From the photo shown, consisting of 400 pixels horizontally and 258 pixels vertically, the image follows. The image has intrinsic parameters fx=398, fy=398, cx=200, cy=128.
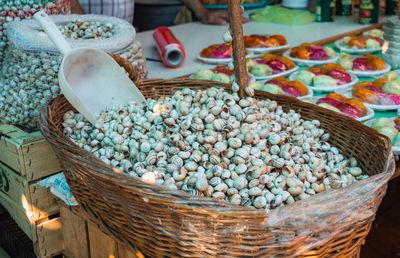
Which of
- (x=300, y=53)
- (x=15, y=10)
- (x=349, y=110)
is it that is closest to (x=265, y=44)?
(x=300, y=53)

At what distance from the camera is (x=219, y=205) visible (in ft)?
2.15

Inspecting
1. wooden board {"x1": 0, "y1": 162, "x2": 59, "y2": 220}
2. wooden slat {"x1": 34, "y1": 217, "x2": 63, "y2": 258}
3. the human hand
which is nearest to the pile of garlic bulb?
wooden board {"x1": 0, "y1": 162, "x2": 59, "y2": 220}

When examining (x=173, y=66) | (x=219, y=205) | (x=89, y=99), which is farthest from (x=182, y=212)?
(x=173, y=66)

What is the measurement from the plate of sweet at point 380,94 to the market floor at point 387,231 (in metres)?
0.61

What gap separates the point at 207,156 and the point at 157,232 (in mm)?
208

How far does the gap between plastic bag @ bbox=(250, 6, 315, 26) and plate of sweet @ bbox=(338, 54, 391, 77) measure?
3.02 ft

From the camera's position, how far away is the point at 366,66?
5.99ft

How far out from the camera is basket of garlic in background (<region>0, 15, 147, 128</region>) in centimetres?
120

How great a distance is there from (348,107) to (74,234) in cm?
98

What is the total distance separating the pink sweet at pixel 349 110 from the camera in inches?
53.9

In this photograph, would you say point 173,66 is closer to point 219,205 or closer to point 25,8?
point 25,8

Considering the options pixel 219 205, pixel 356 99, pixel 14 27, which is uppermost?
pixel 14 27

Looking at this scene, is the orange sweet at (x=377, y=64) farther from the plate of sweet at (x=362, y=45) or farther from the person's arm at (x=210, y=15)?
the person's arm at (x=210, y=15)

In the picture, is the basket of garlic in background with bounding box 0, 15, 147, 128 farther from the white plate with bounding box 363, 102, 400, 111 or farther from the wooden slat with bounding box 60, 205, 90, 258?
the white plate with bounding box 363, 102, 400, 111
